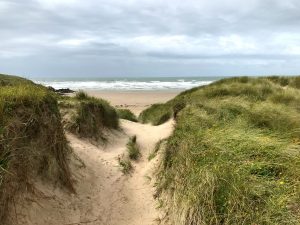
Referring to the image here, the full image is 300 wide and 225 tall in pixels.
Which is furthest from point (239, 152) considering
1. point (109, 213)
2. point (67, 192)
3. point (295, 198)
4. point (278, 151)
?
point (67, 192)

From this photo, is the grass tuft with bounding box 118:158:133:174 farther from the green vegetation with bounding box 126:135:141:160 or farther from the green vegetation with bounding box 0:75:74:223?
the green vegetation with bounding box 0:75:74:223

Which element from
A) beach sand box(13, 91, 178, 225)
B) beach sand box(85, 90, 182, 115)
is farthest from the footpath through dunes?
beach sand box(85, 90, 182, 115)

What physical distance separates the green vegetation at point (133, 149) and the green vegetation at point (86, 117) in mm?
895

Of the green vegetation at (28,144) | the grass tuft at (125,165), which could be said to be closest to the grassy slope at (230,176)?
the grass tuft at (125,165)

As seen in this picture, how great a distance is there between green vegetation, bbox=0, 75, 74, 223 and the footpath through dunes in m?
0.33

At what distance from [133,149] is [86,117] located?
1.61m

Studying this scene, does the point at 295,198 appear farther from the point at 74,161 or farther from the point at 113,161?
the point at 113,161

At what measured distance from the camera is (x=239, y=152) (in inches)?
271

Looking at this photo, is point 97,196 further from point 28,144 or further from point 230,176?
point 230,176

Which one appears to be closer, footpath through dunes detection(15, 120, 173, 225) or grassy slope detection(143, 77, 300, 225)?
grassy slope detection(143, 77, 300, 225)

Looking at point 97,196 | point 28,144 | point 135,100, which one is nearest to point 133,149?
point 97,196

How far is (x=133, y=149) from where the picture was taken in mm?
11680

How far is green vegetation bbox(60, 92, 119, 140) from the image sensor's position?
1135cm

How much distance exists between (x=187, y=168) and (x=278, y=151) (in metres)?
1.51
